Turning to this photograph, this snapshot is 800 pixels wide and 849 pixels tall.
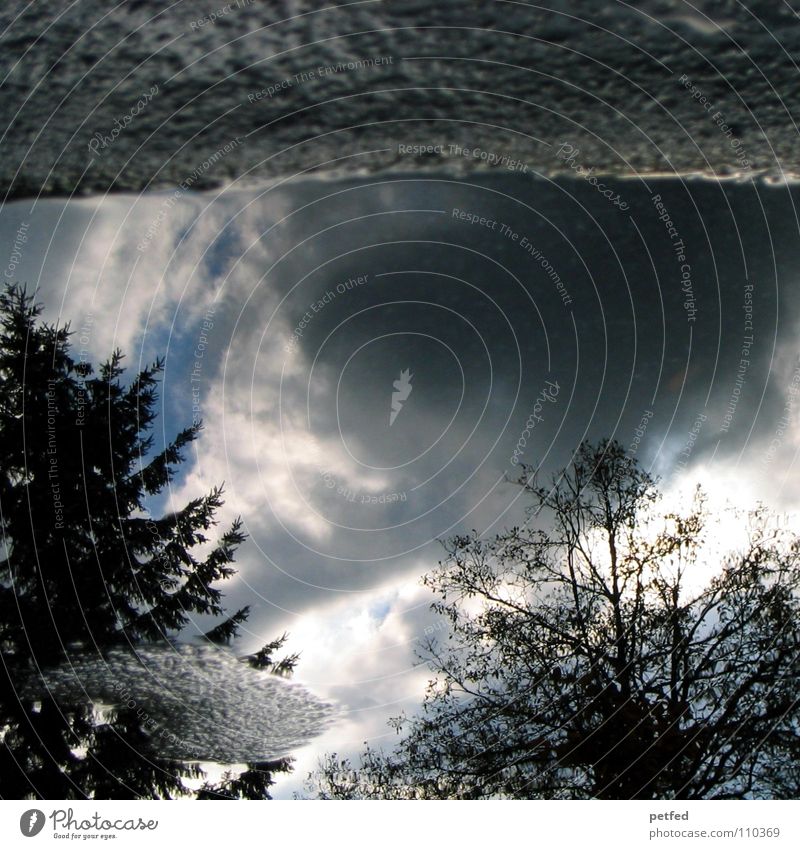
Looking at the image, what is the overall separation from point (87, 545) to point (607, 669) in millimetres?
1371

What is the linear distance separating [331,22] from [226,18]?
237mm

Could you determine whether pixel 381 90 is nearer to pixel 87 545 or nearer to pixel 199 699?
pixel 87 545

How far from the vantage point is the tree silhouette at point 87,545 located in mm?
1781

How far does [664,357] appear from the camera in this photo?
2.00 m

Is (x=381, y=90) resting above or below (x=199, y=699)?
above

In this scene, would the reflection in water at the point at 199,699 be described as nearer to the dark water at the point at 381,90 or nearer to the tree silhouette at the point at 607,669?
the tree silhouette at the point at 607,669

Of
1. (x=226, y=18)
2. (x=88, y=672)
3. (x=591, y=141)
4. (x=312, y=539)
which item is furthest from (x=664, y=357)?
(x=88, y=672)

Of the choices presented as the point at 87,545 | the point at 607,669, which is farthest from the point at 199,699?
the point at 607,669

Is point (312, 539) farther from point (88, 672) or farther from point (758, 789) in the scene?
point (758, 789)

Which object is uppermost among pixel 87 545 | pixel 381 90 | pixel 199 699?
pixel 381 90

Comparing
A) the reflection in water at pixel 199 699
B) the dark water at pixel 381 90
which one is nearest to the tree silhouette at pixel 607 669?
the reflection in water at pixel 199 699

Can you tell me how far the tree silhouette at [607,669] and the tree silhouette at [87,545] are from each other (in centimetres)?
43

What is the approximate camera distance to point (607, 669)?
1.89 m
